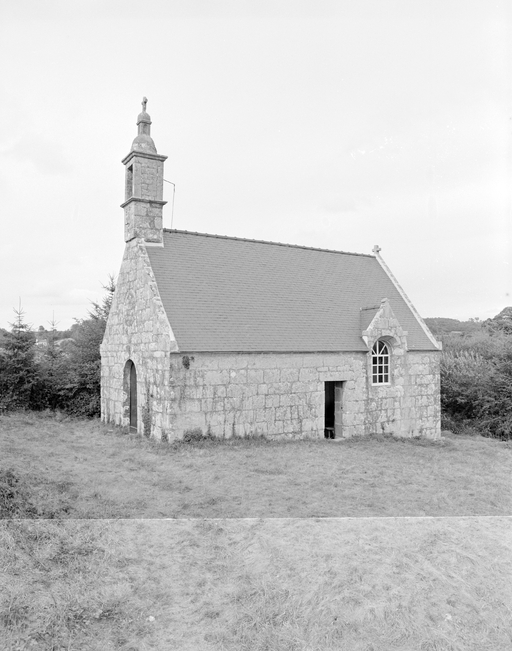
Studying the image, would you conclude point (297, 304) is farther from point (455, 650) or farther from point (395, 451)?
point (455, 650)

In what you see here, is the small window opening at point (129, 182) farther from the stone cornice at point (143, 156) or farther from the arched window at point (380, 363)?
the arched window at point (380, 363)

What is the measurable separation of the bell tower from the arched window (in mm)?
8465

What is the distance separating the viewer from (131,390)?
1705 cm

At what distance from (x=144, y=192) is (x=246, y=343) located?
630 cm

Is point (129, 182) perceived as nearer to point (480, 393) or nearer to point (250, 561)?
point (250, 561)

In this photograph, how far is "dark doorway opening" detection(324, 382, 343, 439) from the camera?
55.5 ft

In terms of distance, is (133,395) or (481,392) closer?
(133,395)

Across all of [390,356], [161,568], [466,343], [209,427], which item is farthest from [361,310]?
[466,343]

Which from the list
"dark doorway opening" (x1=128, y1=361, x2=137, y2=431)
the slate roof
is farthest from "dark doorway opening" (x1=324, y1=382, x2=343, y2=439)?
"dark doorway opening" (x1=128, y1=361, x2=137, y2=431)

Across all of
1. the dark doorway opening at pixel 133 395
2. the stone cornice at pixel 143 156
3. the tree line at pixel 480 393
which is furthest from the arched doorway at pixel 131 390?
the tree line at pixel 480 393

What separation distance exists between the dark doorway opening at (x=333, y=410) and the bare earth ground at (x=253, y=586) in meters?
8.89

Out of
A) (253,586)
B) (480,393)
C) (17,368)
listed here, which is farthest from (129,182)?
(480,393)

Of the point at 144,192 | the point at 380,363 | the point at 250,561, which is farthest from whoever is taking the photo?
the point at 380,363

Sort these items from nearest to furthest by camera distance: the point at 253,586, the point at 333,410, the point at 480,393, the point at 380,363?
the point at 253,586
the point at 333,410
the point at 380,363
the point at 480,393
